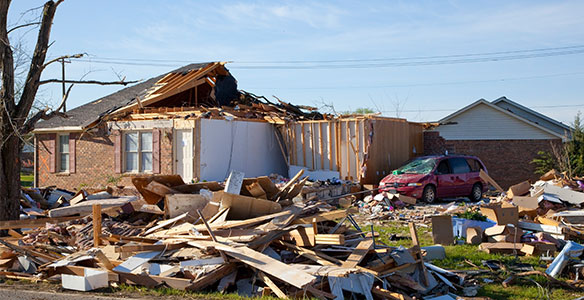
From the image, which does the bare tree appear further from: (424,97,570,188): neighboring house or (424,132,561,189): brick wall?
(424,132,561,189): brick wall

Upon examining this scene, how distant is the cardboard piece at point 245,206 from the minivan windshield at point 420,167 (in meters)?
9.78

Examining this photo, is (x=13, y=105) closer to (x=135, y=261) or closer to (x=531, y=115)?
(x=135, y=261)

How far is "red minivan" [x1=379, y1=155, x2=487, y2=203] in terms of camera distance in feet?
55.7

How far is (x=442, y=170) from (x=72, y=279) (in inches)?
514

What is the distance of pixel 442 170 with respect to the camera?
17.7 m

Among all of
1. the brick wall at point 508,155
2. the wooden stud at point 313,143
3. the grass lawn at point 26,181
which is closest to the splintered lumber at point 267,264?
the wooden stud at point 313,143

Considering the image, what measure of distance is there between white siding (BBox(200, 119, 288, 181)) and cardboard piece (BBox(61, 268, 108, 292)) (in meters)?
12.2

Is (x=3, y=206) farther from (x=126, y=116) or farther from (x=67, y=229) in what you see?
(x=126, y=116)

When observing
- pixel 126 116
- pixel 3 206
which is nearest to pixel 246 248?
pixel 3 206

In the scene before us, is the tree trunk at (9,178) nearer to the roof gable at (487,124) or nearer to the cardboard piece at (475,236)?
the cardboard piece at (475,236)

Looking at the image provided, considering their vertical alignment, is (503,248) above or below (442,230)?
below

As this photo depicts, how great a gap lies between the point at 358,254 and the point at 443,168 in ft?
36.6

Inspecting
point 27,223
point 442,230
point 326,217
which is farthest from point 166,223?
point 442,230

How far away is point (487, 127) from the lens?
34125 millimetres
